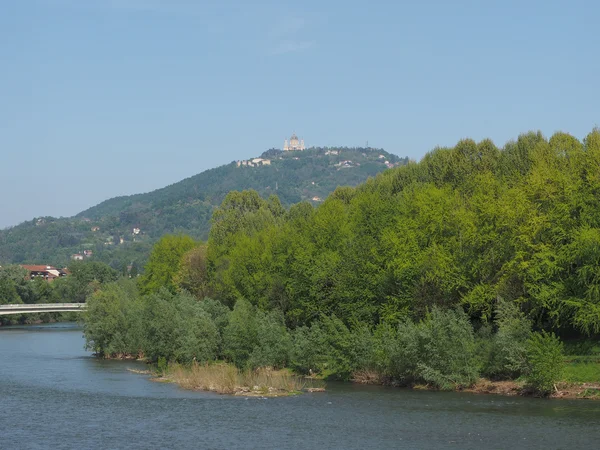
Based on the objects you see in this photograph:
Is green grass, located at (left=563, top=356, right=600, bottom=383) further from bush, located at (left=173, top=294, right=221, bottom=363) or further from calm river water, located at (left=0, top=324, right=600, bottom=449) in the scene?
bush, located at (left=173, top=294, right=221, bottom=363)

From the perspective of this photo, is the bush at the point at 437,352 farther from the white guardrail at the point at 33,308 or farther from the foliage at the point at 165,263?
the white guardrail at the point at 33,308

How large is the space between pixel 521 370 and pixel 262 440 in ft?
70.2

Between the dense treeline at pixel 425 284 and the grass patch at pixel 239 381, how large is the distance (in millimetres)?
4068

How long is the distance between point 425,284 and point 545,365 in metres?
15.0

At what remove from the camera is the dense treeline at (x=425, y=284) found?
58906 millimetres

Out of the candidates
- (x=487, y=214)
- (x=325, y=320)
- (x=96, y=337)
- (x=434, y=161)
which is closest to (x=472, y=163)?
(x=434, y=161)

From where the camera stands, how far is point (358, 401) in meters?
54.9

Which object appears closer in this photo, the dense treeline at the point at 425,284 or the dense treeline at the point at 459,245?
the dense treeline at the point at 425,284

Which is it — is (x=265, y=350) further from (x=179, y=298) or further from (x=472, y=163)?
(x=472, y=163)

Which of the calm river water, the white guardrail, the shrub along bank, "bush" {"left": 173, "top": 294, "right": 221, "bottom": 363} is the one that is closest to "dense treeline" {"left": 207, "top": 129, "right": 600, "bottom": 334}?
the shrub along bank

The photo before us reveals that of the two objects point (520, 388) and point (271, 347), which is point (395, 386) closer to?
point (520, 388)

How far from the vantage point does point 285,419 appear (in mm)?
49000

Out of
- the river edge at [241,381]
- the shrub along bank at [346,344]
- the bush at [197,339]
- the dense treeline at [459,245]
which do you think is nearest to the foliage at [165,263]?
the shrub along bank at [346,344]

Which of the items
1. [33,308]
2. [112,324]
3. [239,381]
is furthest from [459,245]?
[33,308]
